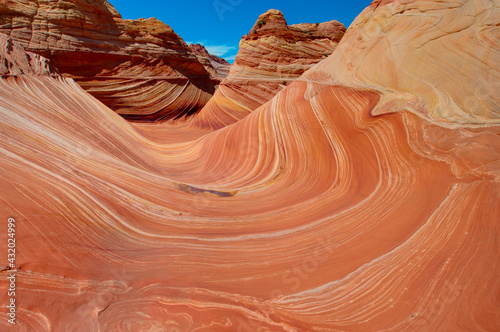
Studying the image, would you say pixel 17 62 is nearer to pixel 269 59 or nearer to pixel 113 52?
pixel 269 59

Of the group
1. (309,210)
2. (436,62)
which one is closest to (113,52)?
(309,210)

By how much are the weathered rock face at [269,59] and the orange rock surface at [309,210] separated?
5.11 metres

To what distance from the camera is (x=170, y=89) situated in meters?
12.3

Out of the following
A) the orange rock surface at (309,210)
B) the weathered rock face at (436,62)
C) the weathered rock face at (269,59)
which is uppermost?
the weathered rock face at (269,59)

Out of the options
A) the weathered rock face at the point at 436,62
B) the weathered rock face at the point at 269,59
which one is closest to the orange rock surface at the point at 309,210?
the weathered rock face at the point at 436,62

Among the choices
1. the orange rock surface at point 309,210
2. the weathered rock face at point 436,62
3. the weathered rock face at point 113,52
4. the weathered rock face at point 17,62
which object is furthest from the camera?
the weathered rock face at point 113,52

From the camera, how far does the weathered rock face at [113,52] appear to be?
10.2m

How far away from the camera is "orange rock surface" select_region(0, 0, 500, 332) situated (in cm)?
161

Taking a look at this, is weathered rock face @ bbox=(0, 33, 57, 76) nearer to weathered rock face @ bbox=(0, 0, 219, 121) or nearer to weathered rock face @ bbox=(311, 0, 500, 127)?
weathered rock face @ bbox=(311, 0, 500, 127)

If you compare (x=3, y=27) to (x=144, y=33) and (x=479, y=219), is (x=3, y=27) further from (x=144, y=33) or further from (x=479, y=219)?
(x=479, y=219)

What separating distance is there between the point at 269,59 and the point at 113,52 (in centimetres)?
698

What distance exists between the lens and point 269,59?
918cm

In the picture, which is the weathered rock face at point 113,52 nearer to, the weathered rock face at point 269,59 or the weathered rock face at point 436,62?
the weathered rock face at point 269,59

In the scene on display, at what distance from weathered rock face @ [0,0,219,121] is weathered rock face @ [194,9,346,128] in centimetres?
367
